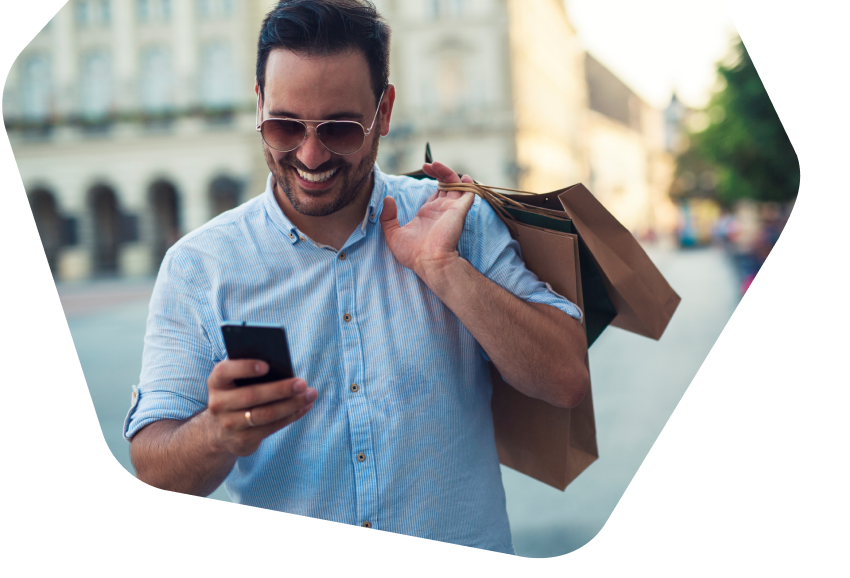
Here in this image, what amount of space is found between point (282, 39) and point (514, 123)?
8.00 meters

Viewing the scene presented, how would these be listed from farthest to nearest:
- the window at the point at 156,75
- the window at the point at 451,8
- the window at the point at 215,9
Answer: the window at the point at 215,9, the window at the point at 156,75, the window at the point at 451,8

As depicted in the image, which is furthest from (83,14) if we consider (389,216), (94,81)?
(389,216)

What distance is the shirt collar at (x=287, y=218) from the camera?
3.78 ft

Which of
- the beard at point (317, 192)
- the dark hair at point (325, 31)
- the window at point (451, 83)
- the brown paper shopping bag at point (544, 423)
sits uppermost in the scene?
the window at point (451, 83)

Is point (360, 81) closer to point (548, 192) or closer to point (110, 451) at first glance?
point (548, 192)

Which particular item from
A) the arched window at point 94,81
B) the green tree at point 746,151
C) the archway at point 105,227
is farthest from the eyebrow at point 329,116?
the arched window at point 94,81

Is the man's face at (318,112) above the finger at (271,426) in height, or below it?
above

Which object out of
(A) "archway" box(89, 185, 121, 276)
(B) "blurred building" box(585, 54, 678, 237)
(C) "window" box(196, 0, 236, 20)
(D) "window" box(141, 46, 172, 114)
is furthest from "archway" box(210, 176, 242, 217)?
(B) "blurred building" box(585, 54, 678, 237)

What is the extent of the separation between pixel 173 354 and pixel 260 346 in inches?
11.3

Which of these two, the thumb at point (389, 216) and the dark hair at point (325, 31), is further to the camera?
the thumb at point (389, 216)

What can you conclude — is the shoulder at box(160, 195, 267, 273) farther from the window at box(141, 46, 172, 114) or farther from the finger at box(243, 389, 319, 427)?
the window at box(141, 46, 172, 114)

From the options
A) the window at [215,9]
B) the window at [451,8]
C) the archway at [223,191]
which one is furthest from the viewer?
the archway at [223,191]

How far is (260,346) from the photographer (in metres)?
0.86

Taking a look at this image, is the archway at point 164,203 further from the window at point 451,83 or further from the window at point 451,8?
the window at point 451,8
